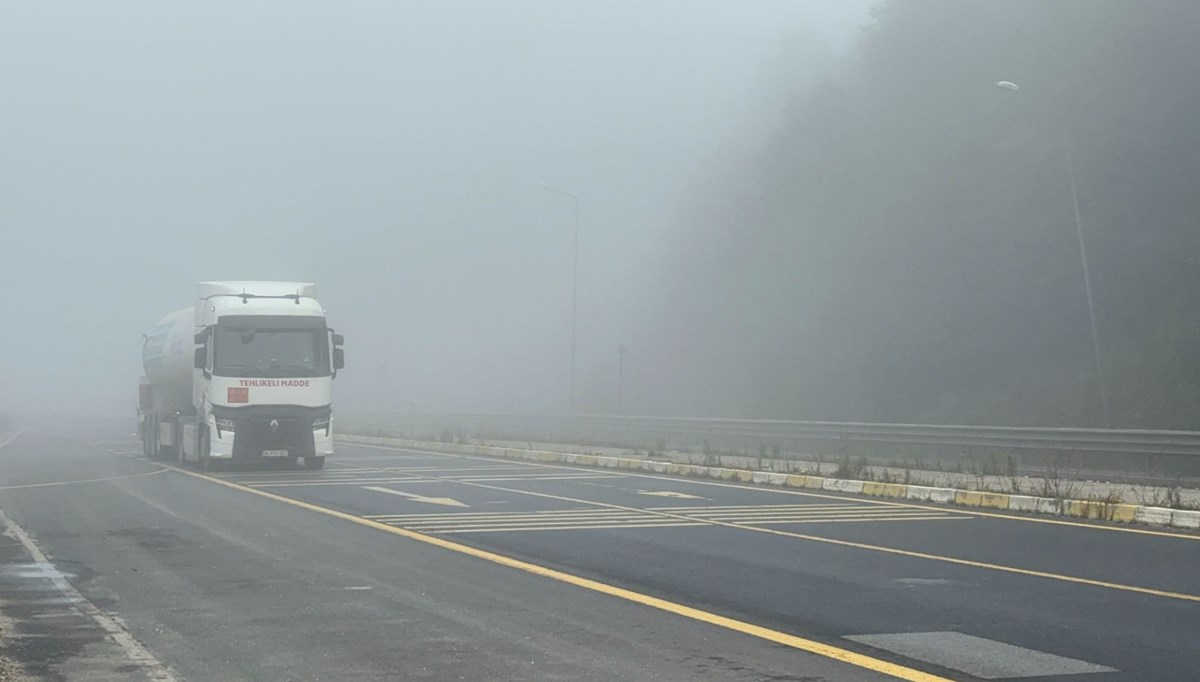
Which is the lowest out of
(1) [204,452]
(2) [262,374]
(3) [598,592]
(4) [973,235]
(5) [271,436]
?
(3) [598,592]

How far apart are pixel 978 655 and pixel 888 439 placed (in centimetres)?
2579

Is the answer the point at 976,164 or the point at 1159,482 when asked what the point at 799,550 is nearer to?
the point at 1159,482

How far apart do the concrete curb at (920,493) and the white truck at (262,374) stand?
19.5ft

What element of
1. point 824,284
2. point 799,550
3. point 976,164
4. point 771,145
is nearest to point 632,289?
point 771,145

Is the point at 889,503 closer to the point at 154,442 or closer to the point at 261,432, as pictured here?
the point at 261,432

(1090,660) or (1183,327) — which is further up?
(1183,327)

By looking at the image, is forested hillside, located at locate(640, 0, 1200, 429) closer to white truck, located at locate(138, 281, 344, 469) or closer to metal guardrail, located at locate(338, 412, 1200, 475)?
metal guardrail, located at locate(338, 412, 1200, 475)

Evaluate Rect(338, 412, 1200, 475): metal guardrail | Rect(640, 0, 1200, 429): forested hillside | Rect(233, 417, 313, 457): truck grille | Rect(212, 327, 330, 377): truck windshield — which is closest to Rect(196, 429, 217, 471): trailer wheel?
Rect(233, 417, 313, 457): truck grille

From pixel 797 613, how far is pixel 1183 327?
32790 millimetres

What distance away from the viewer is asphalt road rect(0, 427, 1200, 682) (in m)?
8.48

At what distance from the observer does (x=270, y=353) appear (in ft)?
95.9

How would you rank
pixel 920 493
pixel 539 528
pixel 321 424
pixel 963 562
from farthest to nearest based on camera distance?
1. pixel 321 424
2. pixel 920 493
3. pixel 539 528
4. pixel 963 562

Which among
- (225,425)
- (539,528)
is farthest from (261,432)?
(539,528)

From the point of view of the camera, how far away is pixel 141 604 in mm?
10977
